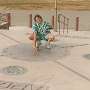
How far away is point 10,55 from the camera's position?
805cm

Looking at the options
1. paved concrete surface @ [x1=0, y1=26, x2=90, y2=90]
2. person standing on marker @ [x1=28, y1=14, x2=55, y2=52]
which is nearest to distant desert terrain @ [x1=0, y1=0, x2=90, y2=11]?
paved concrete surface @ [x1=0, y1=26, x2=90, y2=90]

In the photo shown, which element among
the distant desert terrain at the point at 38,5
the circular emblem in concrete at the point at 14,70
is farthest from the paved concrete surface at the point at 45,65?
the distant desert terrain at the point at 38,5

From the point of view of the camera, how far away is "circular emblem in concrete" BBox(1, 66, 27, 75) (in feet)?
21.3

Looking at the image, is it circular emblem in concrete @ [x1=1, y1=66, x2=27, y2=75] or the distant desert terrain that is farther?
the distant desert terrain

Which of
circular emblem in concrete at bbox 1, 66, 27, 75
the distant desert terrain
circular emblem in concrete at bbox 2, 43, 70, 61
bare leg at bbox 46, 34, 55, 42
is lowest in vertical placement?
circular emblem in concrete at bbox 1, 66, 27, 75

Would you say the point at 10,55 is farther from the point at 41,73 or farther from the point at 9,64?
the point at 41,73

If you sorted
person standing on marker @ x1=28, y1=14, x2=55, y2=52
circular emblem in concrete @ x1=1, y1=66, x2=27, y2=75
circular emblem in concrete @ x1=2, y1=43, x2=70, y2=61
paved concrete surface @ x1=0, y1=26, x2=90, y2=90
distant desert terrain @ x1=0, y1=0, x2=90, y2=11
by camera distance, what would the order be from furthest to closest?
distant desert terrain @ x1=0, y1=0, x2=90, y2=11, person standing on marker @ x1=28, y1=14, x2=55, y2=52, circular emblem in concrete @ x1=2, y1=43, x2=70, y2=61, circular emblem in concrete @ x1=1, y1=66, x2=27, y2=75, paved concrete surface @ x1=0, y1=26, x2=90, y2=90

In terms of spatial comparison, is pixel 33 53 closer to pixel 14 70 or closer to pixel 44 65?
pixel 44 65

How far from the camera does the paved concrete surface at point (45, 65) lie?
5820 millimetres

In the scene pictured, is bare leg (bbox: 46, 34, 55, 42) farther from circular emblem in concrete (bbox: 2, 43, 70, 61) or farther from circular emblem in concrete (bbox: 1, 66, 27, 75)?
circular emblem in concrete (bbox: 1, 66, 27, 75)

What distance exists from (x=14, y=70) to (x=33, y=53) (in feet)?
5.44

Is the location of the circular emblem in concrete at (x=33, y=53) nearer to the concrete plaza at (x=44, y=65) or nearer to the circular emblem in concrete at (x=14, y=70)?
the concrete plaza at (x=44, y=65)

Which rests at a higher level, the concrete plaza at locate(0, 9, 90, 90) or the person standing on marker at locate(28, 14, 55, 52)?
the person standing on marker at locate(28, 14, 55, 52)

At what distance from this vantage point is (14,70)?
669 cm
